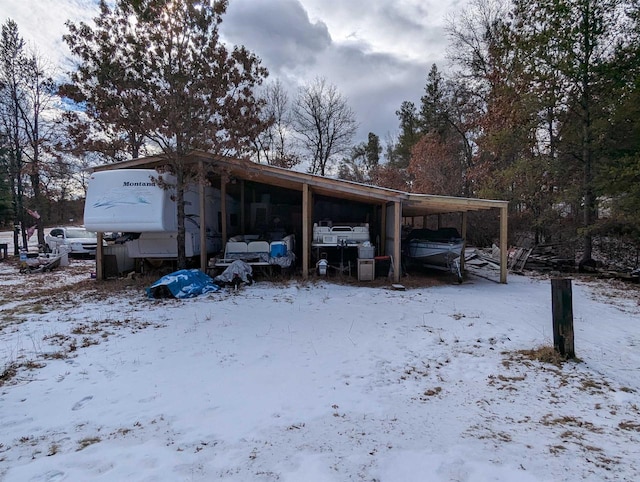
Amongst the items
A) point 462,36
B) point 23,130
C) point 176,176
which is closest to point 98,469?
point 176,176

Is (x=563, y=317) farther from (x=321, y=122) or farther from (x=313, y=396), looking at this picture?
(x=321, y=122)

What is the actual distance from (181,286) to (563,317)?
6628 mm

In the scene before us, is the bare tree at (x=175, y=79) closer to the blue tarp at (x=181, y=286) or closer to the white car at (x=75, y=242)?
the blue tarp at (x=181, y=286)

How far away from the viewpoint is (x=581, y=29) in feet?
34.7

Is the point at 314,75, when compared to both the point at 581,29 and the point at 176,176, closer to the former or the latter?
the point at 581,29

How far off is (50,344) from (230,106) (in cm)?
611

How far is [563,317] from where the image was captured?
3975 mm

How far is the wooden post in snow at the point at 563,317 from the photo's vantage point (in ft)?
13.0

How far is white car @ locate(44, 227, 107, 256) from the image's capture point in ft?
49.1

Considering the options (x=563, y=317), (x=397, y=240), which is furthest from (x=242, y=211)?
(x=563, y=317)

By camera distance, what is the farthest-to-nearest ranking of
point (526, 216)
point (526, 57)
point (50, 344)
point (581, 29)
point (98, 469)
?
point (526, 216) < point (526, 57) < point (581, 29) < point (50, 344) < point (98, 469)

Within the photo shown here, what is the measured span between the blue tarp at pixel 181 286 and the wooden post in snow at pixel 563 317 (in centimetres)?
633

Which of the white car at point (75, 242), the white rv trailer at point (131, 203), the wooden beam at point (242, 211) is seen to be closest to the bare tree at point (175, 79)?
the white rv trailer at point (131, 203)

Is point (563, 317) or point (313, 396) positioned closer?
point (313, 396)
